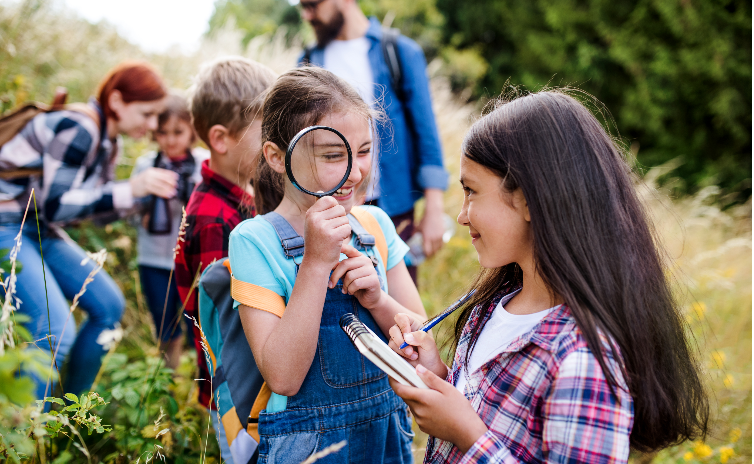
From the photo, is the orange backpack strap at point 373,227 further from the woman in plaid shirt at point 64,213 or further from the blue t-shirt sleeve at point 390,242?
the woman in plaid shirt at point 64,213

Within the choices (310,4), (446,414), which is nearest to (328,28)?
(310,4)

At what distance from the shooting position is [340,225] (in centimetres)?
133

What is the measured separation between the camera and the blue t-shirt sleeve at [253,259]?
142cm

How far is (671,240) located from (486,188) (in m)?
5.77

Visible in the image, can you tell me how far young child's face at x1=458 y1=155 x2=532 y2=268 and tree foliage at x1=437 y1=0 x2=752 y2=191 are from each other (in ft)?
24.1

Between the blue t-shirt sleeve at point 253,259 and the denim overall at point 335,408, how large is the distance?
0.06 meters

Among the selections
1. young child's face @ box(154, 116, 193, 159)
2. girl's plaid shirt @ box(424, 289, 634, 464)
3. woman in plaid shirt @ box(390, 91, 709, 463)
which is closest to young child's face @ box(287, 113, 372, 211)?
woman in plaid shirt @ box(390, 91, 709, 463)

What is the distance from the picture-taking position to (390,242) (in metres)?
1.77

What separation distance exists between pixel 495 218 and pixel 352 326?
0.48 metres

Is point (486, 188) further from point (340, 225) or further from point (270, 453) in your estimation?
point (270, 453)

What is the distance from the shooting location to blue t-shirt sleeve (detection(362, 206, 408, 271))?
176 centimetres

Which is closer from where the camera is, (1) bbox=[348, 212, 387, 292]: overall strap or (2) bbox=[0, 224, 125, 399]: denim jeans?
(1) bbox=[348, 212, 387, 292]: overall strap

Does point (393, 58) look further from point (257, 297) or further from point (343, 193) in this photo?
point (257, 297)

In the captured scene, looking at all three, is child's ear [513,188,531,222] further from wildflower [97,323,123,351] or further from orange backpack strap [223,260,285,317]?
wildflower [97,323,123,351]
